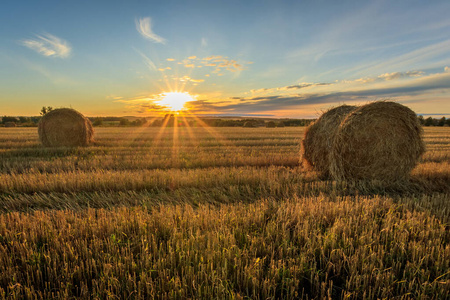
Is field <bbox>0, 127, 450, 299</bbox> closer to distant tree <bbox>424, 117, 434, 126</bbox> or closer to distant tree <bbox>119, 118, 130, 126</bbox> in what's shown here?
distant tree <bbox>119, 118, 130, 126</bbox>

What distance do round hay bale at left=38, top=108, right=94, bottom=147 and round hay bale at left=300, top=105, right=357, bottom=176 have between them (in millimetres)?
11598

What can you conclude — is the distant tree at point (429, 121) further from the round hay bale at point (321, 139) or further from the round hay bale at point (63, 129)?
the round hay bale at point (63, 129)

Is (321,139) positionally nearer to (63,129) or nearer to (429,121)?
(63,129)

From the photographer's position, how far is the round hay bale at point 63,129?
13.6 meters

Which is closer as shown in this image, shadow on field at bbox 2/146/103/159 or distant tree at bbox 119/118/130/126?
shadow on field at bbox 2/146/103/159

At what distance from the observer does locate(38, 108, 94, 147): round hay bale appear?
13.6 metres

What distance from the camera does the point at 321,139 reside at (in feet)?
25.8

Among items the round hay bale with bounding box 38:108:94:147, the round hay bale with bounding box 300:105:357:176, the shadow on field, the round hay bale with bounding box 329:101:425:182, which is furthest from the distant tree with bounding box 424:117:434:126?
the shadow on field

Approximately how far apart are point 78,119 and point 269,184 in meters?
12.3

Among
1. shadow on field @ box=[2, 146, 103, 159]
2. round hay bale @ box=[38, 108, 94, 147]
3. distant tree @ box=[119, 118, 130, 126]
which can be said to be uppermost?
distant tree @ box=[119, 118, 130, 126]

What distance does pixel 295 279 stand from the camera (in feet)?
8.09

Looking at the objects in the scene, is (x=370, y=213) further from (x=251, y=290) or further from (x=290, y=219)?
(x=251, y=290)

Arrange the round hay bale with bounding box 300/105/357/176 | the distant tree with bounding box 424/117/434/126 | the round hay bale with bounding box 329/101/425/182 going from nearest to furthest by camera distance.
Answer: the round hay bale with bounding box 329/101/425/182 → the round hay bale with bounding box 300/105/357/176 → the distant tree with bounding box 424/117/434/126

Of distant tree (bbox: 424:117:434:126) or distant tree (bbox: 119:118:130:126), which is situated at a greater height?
distant tree (bbox: 119:118:130:126)
